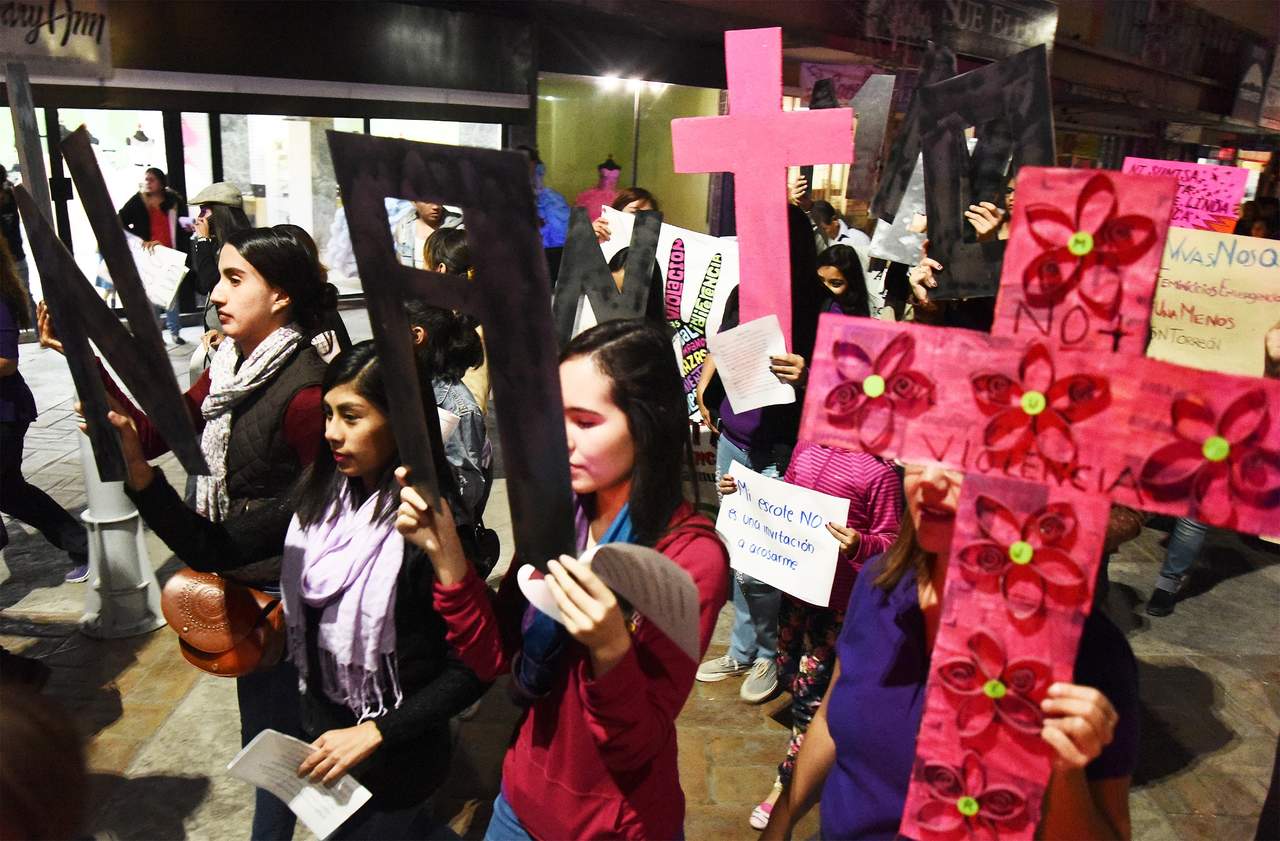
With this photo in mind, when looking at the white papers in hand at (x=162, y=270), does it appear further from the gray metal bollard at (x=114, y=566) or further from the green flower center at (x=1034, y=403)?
the green flower center at (x=1034, y=403)

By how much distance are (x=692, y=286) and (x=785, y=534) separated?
5.42 feet

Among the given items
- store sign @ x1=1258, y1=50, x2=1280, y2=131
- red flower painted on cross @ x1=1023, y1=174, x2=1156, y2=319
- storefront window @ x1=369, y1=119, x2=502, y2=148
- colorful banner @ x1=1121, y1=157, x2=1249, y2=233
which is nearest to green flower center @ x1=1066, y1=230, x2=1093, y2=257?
red flower painted on cross @ x1=1023, y1=174, x2=1156, y2=319

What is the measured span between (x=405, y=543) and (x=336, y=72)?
8131 millimetres

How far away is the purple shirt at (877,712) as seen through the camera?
5.10ft

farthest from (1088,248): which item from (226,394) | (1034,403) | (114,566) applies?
(114,566)

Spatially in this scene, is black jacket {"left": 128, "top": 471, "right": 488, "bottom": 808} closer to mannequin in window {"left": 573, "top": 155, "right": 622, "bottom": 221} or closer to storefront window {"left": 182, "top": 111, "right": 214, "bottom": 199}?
storefront window {"left": 182, "top": 111, "right": 214, "bottom": 199}

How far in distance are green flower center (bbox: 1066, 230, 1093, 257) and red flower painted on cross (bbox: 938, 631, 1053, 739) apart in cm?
51

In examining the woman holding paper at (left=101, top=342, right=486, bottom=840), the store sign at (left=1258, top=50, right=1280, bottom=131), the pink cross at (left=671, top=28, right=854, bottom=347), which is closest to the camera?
the woman holding paper at (left=101, top=342, right=486, bottom=840)

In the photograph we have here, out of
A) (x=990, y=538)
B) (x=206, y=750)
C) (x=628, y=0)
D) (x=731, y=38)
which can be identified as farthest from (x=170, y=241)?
(x=990, y=538)

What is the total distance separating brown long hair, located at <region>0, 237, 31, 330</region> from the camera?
13.0 ft

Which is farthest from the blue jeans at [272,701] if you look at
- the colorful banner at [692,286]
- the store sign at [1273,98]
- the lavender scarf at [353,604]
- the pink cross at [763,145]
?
the store sign at [1273,98]

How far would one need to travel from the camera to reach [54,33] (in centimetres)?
321

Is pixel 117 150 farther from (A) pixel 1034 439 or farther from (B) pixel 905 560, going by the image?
(A) pixel 1034 439

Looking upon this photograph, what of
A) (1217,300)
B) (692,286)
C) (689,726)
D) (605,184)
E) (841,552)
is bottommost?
(689,726)
